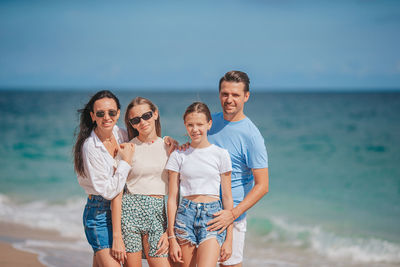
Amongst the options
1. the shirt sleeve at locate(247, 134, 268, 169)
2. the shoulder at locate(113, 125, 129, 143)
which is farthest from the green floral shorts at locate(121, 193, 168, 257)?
the shirt sleeve at locate(247, 134, 268, 169)

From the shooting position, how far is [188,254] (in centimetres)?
317

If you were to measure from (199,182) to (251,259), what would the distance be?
375 cm

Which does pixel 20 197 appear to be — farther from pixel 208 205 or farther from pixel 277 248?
pixel 208 205

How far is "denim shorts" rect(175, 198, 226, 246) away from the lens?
10.2 feet

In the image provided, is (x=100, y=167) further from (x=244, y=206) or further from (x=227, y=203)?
(x=244, y=206)

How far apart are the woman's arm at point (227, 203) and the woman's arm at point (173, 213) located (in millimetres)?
358

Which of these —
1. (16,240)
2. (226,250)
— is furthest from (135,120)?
(16,240)

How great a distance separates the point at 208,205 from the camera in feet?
10.3

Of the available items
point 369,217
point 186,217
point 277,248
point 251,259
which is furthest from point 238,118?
point 369,217

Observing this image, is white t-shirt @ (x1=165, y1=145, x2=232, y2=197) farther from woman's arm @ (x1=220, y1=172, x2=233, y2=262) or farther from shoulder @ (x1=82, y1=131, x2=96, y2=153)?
shoulder @ (x1=82, y1=131, x2=96, y2=153)

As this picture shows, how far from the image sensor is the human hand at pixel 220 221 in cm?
313

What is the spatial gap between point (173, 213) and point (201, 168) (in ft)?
1.35

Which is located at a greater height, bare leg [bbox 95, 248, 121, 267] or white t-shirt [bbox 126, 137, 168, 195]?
white t-shirt [bbox 126, 137, 168, 195]

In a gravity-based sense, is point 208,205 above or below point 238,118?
below
